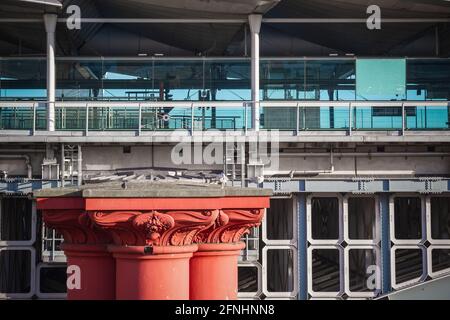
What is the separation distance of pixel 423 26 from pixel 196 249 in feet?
60.1

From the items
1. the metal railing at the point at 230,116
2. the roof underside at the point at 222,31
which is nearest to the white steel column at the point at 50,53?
the roof underside at the point at 222,31

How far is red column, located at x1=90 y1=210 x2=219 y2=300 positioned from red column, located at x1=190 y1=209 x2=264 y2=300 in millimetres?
355

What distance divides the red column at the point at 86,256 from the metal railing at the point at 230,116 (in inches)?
467

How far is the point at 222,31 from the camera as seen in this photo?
28.3 m

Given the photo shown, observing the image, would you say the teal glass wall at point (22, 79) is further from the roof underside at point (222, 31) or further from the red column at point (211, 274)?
the red column at point (211, 274)

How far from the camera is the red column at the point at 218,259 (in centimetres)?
1275

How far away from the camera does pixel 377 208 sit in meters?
22.7

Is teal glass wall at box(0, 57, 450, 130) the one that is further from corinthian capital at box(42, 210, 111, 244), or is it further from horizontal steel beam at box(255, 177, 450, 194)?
corinthian capital at box(42, 210, 111, 244)

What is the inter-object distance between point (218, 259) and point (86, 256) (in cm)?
201

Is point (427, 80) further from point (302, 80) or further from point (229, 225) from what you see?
point (229, 225)

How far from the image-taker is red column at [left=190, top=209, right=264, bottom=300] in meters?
12.8

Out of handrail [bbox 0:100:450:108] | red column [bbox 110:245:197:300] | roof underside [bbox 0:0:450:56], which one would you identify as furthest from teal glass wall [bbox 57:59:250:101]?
red column [bbox 110:245:197:300]

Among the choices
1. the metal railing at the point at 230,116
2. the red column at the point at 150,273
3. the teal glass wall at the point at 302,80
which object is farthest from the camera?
the teal glass wall at the point at 302,80

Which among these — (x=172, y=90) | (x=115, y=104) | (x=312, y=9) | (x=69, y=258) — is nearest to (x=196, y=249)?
(x=69, y=258)
